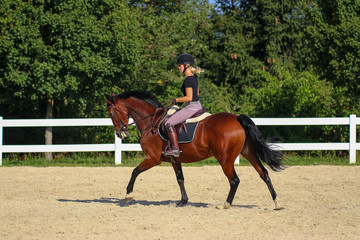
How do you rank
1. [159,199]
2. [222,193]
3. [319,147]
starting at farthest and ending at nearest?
[319,147] < [222,193] < [159,199]

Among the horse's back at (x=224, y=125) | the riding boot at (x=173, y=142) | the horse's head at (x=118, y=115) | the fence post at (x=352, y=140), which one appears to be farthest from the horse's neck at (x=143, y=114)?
the fence post at (x=352, y=140)

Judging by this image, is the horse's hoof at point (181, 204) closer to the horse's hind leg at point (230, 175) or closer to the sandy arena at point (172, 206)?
the sandy arena at point (172, 206)

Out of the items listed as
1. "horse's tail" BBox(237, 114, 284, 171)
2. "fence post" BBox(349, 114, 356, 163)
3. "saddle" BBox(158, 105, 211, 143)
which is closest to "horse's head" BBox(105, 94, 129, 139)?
"saddle" BBox(158, 105, 211, 143)

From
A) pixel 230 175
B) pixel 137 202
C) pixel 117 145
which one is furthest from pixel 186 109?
pixel 117 145

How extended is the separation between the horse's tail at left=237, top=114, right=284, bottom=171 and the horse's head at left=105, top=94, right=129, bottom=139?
7.14 feet

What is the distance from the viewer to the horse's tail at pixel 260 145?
796 centimetres

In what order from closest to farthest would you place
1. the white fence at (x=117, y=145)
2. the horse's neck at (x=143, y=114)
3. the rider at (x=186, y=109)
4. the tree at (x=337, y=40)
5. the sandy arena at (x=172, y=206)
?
the sandy arena at (x=172, y=206), the rider at (x=186, y=109), the horse's neck at (x=143, y=114), the white fence at (x=117, y=145), the tree at (x=337, y=40)

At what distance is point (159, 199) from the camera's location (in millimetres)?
9430

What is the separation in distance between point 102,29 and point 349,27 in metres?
8.87

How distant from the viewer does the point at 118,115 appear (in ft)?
28.7

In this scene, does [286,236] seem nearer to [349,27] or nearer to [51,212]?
[51,212]

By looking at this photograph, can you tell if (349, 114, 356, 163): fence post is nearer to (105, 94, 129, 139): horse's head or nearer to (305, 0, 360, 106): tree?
(305, 0, 360, 106): tree

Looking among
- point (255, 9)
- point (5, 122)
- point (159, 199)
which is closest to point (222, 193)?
point (159, 199)

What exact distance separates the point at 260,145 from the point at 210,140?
868mm
